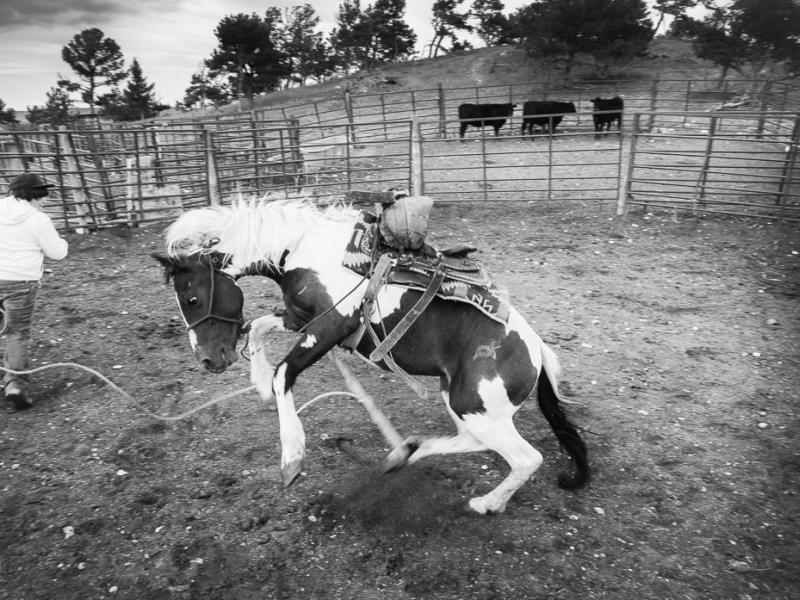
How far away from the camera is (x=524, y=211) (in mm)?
9781

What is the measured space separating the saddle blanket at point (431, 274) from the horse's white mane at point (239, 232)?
37 centimetres

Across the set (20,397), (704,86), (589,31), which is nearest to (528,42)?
(589,31)

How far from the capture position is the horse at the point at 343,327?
291 cm

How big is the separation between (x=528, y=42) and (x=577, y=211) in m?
29.5

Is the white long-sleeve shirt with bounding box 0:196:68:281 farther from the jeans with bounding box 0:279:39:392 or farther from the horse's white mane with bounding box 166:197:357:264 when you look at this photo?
the horse's white mane with bounding box 166:197:357:264

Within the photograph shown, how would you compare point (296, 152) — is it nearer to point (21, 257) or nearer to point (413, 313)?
point (21, 257)

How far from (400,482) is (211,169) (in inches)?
284

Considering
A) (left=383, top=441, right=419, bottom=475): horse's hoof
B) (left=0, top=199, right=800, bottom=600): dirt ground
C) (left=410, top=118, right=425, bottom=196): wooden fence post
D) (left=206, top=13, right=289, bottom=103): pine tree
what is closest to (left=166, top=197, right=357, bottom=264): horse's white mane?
(left=383, top=441, right=419, bottom=475): horse's hoof

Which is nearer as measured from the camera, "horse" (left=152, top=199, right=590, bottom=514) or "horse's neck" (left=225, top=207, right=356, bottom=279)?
"horse" (left=152, top=199, right=590, bottom=514)

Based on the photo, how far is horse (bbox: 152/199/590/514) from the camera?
9.56 ft

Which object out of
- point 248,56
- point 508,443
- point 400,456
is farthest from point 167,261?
point 248,56

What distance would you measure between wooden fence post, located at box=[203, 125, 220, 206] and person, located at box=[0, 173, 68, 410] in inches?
202

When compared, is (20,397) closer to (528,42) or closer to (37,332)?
(37,332)

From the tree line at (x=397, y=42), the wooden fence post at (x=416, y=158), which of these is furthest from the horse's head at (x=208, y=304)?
the tree line at (x=397, y=42)
